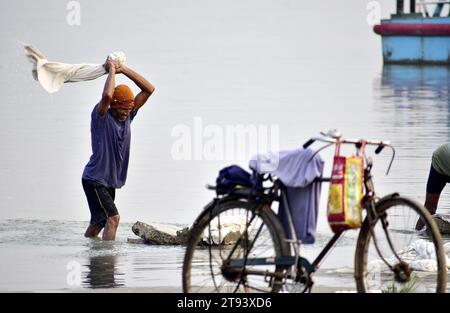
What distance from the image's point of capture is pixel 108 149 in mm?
11883

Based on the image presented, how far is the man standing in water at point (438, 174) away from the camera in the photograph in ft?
39.9

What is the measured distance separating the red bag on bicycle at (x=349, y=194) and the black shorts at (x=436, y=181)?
13.7 ft

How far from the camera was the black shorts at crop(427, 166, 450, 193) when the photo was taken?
12398 millimetres

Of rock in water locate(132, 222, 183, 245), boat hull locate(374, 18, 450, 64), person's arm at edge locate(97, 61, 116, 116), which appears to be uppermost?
boat hull locate(374, 18, 450, 64)

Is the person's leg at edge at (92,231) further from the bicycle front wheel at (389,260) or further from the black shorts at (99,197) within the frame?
the bicycle front wheel at (389,260)

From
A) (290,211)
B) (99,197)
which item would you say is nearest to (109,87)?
(99,197)

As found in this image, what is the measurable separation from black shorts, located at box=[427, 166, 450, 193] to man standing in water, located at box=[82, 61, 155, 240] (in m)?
2.35

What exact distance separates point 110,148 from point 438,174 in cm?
264

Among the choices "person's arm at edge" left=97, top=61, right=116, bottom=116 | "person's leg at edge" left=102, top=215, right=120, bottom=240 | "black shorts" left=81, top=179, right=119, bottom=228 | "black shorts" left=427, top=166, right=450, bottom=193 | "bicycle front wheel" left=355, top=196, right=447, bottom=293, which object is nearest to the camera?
"bicycle front wheel" left=355, top=196, right=447, bottom=293

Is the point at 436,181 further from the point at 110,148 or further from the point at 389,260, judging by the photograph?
the point at 389,260

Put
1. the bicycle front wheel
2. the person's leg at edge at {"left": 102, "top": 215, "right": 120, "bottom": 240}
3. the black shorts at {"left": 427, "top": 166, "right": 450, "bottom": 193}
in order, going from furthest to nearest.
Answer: the black shorts at {"left": 427, "top": 166, "right": 450, "bottom": 193}
the person's leg at edge at {"left": 102, "top": 215, "right": 120, "bottom": 240}
the bicycle front wheel

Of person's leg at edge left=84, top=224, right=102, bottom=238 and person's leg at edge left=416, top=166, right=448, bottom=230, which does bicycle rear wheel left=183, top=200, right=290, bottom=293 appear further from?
person's leg at edge left=416, top=166, right=448, bottom=230

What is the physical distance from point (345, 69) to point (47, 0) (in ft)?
138

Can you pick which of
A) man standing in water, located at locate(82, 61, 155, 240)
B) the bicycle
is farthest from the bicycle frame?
man standing in water, located at locate(82, 61, 155, 240)
